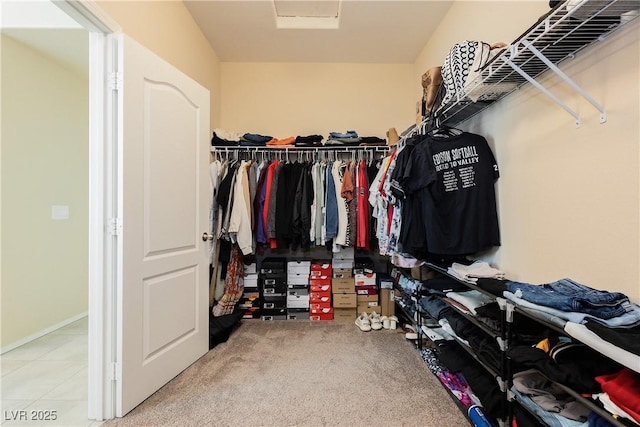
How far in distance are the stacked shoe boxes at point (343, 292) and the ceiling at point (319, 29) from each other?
227 centimetres

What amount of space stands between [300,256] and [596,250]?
2.50 metres

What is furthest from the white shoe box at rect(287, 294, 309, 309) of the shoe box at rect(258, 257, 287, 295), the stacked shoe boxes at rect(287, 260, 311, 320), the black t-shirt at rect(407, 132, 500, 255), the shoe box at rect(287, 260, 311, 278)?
the black t-shirt at rect(407, 132, 500, 255)

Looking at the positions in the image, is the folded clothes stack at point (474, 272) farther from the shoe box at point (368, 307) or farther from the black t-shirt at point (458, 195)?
the shoe box at point (368, 307)

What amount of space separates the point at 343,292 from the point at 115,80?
2.50 metres

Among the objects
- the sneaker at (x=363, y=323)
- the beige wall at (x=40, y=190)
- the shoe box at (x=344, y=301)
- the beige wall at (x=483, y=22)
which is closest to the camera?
the beige wall at (x=483, y=22)

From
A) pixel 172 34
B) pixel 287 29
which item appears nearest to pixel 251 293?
pixel 172 34

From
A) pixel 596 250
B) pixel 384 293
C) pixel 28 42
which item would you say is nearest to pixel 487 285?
pixel 596 250

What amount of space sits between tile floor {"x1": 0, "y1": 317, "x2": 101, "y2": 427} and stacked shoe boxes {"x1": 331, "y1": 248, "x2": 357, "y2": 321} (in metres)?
1.99

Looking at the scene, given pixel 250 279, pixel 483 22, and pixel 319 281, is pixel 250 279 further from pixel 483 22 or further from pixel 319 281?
pixel 483 22

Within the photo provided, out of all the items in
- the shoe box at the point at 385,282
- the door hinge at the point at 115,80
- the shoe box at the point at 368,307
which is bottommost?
the shoe box at the point at 368,307

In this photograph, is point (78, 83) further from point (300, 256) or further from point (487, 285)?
point (487, 285)

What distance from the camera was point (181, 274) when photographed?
194 centimetres

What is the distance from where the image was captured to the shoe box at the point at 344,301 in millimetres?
2891

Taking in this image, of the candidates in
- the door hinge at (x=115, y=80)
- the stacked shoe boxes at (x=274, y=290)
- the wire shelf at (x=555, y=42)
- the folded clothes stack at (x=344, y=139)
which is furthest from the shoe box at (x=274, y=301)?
the wire shelf at (x=555, y=42)
